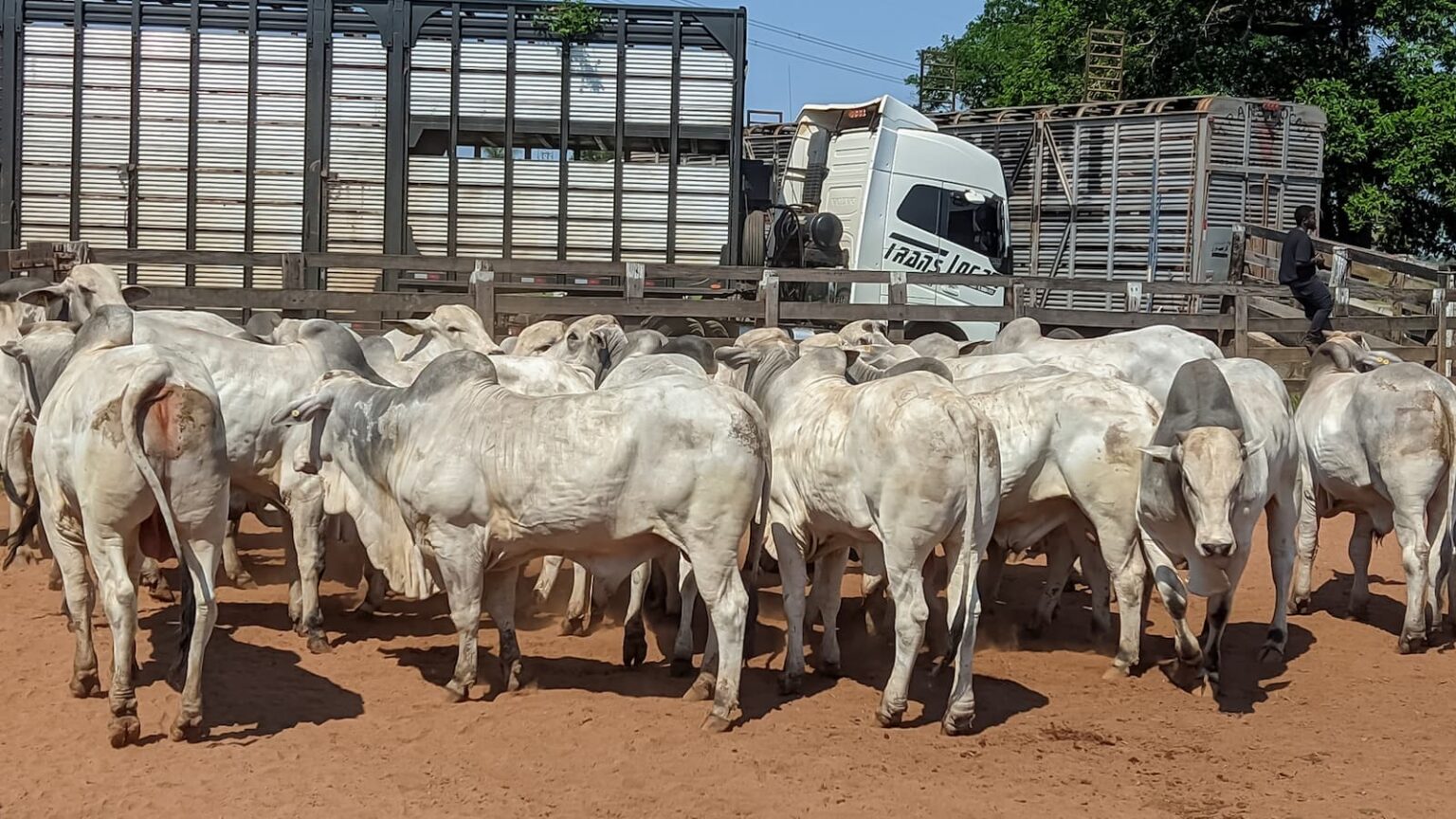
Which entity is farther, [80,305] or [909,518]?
[80,305]

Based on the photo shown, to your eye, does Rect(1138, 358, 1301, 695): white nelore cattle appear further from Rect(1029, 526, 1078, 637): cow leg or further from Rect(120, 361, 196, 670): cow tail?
Rect(120, 361, 196, 670): cow tail

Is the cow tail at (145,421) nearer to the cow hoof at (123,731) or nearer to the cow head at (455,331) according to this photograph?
the cow hoof at (123,731)

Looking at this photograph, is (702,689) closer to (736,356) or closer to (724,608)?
(724,608)

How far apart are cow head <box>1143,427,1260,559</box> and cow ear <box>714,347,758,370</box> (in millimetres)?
2409

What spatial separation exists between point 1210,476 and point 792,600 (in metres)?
2.09

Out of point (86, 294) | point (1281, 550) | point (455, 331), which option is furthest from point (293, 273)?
point (1281, 550)

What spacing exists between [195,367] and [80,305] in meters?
3.37

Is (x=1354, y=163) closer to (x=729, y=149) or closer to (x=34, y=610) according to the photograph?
(x=729, y=149)

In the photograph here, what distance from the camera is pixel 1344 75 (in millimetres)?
30062

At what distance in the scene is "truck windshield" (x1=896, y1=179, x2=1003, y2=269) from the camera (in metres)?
20.6

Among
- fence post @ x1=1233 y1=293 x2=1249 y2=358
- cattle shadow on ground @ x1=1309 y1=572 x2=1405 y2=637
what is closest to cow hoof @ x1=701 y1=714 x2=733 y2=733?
cattle shadow on ground @ x1=1309 y1=572 x2=1405 y2=637

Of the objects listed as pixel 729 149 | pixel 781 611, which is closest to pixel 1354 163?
pixel 729 149

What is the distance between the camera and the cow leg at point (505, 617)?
25.0ft

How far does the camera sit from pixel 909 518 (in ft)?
23.1
